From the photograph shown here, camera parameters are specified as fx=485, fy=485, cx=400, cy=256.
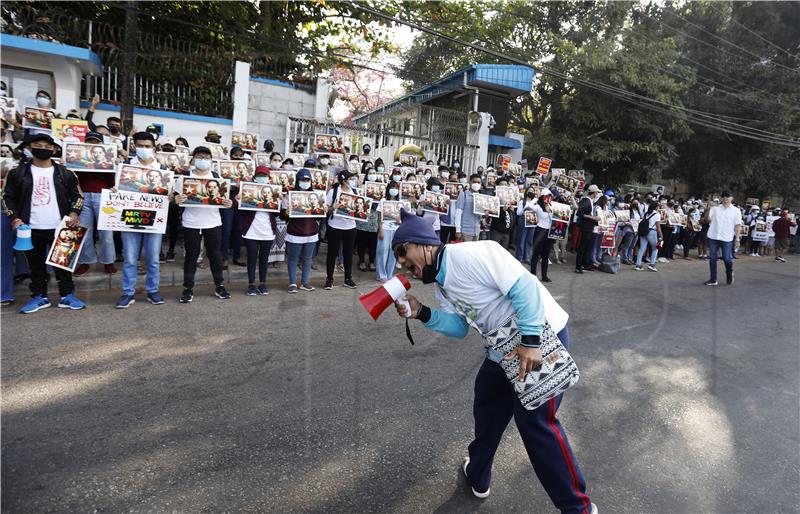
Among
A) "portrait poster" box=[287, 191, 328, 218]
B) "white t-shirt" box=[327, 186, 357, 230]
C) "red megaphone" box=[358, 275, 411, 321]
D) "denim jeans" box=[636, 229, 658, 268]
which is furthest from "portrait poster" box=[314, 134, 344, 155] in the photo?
"red megaphone" box=[358, 275, 411, 321]

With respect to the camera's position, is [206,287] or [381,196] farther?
[381,196]

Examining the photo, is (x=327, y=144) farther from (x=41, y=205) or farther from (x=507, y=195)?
(x=41, y=205)

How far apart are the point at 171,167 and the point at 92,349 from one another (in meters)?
3.97

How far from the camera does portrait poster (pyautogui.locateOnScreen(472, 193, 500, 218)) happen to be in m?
10.2

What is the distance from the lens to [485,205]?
10.2m

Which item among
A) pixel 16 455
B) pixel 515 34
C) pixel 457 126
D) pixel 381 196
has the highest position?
pixel 515 34

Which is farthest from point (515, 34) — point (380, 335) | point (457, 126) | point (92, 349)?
point (92, 349)

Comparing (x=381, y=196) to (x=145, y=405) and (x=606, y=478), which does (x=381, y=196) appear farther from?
(x=606, y=478)

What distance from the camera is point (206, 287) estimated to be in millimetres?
7602

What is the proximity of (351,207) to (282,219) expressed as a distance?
1.14 m

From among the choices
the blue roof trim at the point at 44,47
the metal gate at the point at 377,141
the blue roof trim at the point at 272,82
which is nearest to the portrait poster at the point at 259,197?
the metal gate at the point at 377,141

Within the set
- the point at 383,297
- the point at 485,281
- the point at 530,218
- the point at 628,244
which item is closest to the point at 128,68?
the point at 530,218

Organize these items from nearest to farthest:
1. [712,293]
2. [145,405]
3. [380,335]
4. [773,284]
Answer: [145,405] < [380,335] < [712,293] < [773,284]

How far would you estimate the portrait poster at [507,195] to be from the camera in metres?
11.0
